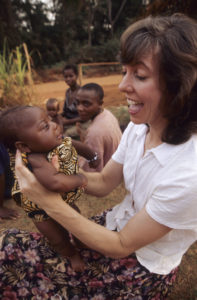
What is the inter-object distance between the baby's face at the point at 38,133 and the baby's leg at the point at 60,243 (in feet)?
1.58

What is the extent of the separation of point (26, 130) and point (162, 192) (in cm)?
77

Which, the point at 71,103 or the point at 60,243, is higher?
the point at 60,243

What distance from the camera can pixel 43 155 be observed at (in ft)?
4.40

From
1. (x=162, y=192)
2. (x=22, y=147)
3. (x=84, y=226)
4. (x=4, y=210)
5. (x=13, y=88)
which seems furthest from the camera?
(x=13, y=88)

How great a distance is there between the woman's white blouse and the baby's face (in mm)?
481

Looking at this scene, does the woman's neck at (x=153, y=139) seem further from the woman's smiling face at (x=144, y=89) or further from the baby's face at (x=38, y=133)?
the baby's face at (x=38, y=133)

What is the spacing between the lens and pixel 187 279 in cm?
211

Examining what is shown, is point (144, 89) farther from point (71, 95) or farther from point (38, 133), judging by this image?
point (71, 95)

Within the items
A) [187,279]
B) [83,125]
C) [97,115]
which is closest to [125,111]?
[83,125]

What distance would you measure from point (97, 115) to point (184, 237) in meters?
2.09

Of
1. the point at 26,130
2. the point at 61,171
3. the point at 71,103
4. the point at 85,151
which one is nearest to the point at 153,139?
the point at 61,171

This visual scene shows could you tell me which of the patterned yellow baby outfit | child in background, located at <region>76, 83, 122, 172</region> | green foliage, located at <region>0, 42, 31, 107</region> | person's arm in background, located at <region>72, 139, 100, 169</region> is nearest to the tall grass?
green foliage, located at <region>0, 42, 31, 107</region>

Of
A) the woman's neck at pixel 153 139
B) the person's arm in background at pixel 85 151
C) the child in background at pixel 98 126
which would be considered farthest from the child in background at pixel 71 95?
the woman's neck at pixel 153 139

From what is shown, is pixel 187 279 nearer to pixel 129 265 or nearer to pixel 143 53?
Result: pixel 129 265
